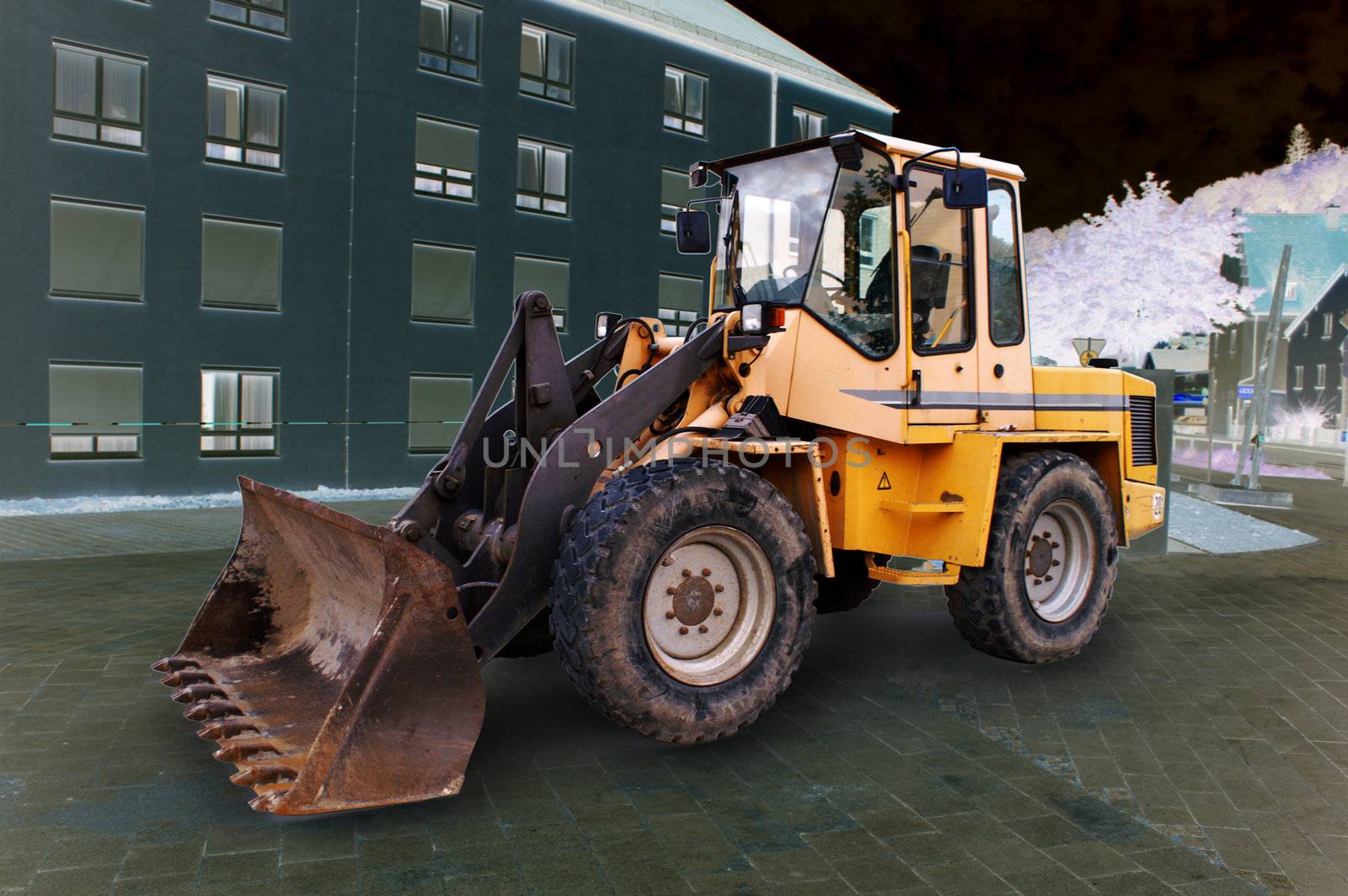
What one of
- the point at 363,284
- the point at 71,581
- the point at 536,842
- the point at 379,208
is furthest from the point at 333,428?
the point at 536,842

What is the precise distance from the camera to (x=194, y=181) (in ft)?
65.9

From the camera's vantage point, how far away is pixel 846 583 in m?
7.32

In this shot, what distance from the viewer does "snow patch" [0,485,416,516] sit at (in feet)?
56.9

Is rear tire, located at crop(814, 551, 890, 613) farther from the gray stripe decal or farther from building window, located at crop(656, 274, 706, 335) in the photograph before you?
building window, located at crop(656, 274, 706, 335)

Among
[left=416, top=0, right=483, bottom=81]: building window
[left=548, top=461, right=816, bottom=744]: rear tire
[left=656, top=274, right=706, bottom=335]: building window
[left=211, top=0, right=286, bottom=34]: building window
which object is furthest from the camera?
[left=656, top=274, right=706, bottom=335]: building window

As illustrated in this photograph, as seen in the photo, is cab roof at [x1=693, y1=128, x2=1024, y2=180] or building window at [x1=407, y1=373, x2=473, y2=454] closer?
cab roof at [x1=693, y1=128, x2=1024, y2=180]

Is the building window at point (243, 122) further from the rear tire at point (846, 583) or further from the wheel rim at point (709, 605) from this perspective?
the wheel rim at point (709, 605)

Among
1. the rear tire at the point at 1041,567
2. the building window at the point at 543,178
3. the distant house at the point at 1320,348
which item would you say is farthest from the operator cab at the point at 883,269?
the distant house at the point at 1320,348

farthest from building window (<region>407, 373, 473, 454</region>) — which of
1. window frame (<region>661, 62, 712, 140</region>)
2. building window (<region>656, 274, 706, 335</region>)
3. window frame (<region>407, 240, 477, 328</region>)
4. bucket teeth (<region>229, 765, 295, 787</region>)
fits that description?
bucket teeth (<region>229, 765, 295, 787</region>)

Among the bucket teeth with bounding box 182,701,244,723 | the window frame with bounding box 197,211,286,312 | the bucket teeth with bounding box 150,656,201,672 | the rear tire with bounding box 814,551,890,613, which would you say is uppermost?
the window frame with bounding box 197,211,286,312

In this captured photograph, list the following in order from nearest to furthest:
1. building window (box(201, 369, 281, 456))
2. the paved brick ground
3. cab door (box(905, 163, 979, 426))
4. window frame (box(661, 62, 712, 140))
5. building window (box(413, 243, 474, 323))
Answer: the paved brick ground → cab door (box(905, 163, 979, 426)) → building window (box(201, 369, 281, 456)) → building window (box(413, 243, 474, 323)) → window frame (box(661, 62, 712, 140))

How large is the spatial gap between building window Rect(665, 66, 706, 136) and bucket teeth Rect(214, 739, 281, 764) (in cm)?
2412

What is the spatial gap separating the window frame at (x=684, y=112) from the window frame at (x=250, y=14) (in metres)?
9.09

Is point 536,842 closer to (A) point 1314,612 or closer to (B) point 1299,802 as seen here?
(B) point 1299,802
